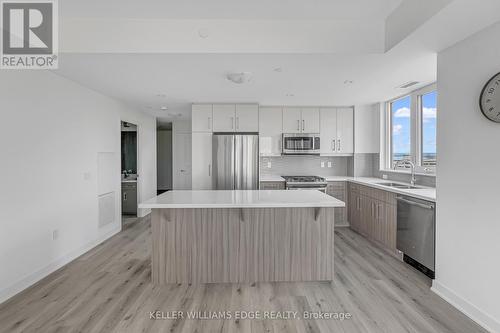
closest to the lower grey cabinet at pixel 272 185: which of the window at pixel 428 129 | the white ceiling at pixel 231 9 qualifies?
the window at pixel 428 129

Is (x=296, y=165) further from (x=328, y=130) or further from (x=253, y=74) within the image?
(x=253, y=74)

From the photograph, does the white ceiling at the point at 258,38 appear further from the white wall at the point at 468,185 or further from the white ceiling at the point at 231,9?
the white wall at the point at 468,185

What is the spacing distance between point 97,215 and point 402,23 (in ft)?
15.1

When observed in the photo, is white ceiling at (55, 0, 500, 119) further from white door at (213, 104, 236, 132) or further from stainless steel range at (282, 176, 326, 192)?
A: stainless steel range at (282, 176, 326, 192)

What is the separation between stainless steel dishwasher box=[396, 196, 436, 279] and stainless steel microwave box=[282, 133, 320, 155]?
203 cm

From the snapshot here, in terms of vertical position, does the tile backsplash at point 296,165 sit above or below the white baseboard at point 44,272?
above

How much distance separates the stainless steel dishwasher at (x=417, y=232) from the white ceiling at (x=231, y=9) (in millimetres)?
2088

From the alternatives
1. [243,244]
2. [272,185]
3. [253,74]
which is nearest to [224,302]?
[243,244]

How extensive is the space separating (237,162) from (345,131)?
2.35m

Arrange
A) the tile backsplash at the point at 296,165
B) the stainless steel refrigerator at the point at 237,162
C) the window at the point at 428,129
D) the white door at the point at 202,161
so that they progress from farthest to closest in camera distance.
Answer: the tile backsplash at the point at 296,165
the white door at the point at 202,161
the stainless steel refrigerator at the point at 237,162
the window at the point at 428,129

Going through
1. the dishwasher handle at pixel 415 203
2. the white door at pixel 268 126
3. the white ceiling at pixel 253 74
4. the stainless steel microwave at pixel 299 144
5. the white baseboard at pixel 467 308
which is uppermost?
the white ceiling at pixel 253 74

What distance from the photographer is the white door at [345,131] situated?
201 inches

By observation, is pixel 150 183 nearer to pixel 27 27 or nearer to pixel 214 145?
pixel 214 145

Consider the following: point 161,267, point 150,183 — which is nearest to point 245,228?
point 161,267
